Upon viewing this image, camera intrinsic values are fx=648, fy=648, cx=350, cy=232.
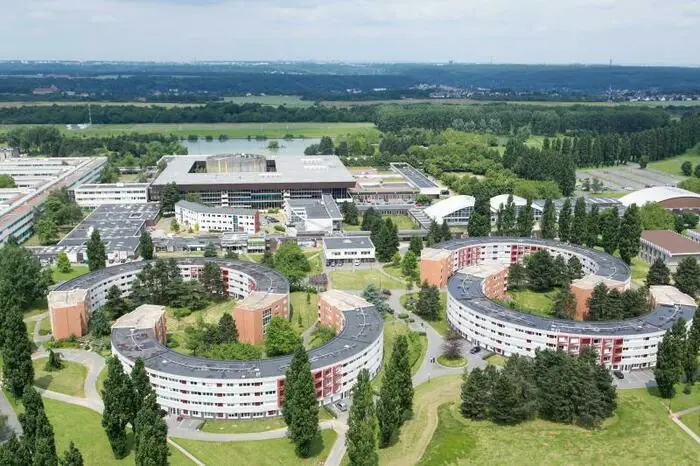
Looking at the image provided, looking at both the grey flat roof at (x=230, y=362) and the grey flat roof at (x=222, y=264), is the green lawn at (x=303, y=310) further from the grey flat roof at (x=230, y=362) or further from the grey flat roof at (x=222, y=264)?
the grey flat roof at (x=230, y=362)

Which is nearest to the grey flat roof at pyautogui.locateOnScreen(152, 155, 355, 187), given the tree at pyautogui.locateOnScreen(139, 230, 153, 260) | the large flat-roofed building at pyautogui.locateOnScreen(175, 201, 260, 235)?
the large flat-roofed building at pyautogui.locateOnScreen(175, 201, 260, 235)

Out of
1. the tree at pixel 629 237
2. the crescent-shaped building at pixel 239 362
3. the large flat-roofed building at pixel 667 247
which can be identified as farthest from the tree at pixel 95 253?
the large flat-roofed building at pixel 667 247

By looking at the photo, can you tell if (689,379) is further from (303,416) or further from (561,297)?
(303,416)

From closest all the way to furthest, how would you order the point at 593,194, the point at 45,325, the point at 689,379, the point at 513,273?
the point at 689,379 < the point at 45,325 < the point at 513,273 < the point at 593,194

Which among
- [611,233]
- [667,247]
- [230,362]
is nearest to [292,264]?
[230,362]

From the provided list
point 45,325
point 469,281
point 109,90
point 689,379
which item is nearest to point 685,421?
point 689,379

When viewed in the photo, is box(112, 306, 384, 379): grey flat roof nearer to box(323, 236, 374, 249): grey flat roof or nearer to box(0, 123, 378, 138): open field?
box(323, 236, 374, 249): grey flat roof
